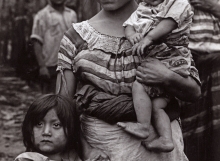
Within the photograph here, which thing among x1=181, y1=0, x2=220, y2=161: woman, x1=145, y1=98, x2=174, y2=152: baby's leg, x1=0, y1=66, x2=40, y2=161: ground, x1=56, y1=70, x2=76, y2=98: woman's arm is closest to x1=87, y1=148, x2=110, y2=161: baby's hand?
x1=145, y1=98, x2=174, y2=152: baby's leg

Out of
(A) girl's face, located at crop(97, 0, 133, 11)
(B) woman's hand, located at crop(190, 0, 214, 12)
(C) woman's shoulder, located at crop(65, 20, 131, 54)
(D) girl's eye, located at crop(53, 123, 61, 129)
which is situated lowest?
(B) woman's hand, located at crop(190, 0, 214, 12)

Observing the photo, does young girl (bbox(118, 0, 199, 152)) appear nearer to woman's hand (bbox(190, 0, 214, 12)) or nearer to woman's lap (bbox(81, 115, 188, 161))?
woman's lap (bbox(81, 115, 188, 161))

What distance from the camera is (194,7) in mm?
6055

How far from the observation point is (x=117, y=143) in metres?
3.78

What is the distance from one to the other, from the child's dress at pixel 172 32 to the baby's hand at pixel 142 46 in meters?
0.07

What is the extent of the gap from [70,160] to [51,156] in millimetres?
108

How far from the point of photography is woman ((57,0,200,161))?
377 cm

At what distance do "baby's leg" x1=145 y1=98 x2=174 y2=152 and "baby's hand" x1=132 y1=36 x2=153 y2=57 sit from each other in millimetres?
294

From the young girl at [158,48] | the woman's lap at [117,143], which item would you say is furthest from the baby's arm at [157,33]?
the woman's lap at [117,143]

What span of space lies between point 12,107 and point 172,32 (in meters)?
5.68

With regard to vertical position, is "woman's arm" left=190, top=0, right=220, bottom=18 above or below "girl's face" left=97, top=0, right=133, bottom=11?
below

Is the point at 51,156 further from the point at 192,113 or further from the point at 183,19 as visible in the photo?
the point at 192,113

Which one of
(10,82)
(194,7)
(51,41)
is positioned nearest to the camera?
(194,7)

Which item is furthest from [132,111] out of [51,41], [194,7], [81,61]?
[51,41]
